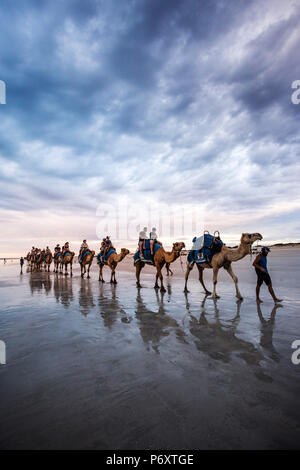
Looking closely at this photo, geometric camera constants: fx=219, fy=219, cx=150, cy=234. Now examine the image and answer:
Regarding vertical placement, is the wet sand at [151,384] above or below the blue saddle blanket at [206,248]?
below

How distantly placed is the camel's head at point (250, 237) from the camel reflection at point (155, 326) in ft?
13.7

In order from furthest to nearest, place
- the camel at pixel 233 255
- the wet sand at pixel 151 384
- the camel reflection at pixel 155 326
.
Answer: the camel at pixel 233 255, the camel reflection at pixel 155 326, the wet sand at pixel 151 384

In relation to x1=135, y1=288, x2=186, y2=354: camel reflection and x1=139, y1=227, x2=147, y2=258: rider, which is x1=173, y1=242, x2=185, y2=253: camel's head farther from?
x1=135, y1=288, x2=186, y2=354: camel reflection

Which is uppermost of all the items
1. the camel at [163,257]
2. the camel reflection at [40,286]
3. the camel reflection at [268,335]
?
the camel at [163,257]

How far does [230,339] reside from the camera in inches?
174

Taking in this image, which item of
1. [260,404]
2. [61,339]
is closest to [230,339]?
[260,404]

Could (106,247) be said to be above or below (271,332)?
above

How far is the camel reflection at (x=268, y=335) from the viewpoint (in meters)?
3.72

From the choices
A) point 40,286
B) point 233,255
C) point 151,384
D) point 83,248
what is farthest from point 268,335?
point 83,248

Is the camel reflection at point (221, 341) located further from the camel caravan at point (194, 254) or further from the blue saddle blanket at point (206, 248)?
the blue saddle blanket at point (206, 248)

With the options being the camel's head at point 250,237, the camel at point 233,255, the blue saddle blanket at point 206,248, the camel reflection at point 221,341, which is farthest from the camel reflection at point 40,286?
the camel's head at point 250,237
